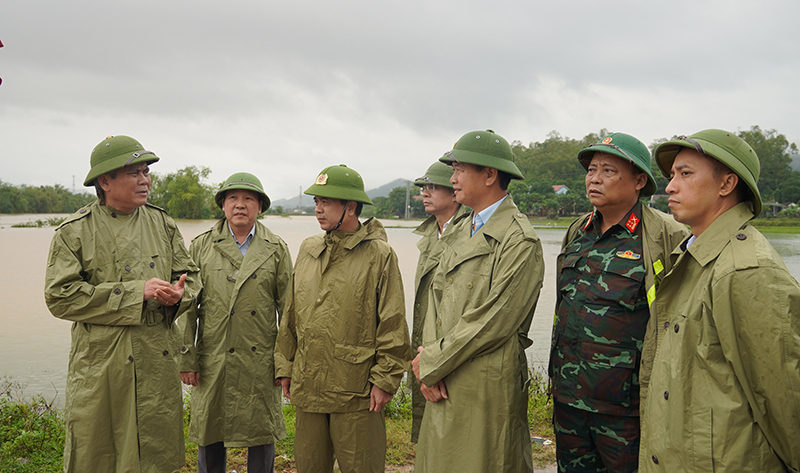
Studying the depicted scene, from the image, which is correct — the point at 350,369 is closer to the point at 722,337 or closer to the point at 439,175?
the point at 722,337

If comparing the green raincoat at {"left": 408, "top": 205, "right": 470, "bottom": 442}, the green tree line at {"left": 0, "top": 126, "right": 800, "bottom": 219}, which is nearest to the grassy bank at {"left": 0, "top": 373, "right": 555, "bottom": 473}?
the green raincoat at {"left": 408, "top": 205, "right": 470, "bottom": 442}

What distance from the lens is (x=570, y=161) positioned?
250 ft

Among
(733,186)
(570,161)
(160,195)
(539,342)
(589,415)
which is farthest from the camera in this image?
(570,161)

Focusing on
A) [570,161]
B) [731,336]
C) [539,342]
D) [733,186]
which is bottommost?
[539,342]

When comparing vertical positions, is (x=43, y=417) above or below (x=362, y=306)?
below

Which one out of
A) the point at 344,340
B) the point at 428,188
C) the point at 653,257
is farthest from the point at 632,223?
the point at 428,188

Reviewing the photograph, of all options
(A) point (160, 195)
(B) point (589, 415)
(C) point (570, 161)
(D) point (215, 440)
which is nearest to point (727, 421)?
(B) point (589, 415)

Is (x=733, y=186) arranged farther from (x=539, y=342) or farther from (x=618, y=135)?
(x=539, y=342)

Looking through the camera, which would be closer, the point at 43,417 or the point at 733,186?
the point at 733,186

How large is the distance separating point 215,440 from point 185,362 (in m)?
0.62

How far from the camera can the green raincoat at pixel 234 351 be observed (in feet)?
11.5

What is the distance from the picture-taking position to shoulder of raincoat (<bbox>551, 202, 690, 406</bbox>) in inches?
92.2

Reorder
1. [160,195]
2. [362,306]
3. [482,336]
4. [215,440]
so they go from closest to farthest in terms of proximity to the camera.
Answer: [482,336]
[362,306]
[215,440]
[160,195]

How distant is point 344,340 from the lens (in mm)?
2998
